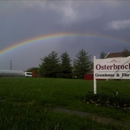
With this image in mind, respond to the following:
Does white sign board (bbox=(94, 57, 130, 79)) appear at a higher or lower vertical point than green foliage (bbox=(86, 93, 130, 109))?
higher

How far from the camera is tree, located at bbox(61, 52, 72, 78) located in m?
55.8

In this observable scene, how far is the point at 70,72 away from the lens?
5750 cm

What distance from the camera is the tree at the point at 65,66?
55750 millimetres

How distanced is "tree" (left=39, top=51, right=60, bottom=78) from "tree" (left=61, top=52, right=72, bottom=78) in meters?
1.74

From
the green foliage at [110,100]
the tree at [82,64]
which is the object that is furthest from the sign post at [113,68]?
the tree at [82,64]

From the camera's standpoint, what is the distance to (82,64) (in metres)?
56.0

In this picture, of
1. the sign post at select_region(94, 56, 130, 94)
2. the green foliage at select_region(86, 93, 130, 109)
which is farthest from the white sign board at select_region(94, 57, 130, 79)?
the green foliage at select_region(86, 93, 130, 109)

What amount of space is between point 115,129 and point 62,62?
54.8 metres

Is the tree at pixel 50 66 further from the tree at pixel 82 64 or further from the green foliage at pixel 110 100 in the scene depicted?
the green foliage at pixel 110 100

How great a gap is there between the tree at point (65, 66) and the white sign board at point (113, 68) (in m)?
48.7

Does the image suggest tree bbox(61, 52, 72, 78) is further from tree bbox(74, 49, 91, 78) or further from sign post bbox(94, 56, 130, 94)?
sign post bbox(94, 56, 130, 94)

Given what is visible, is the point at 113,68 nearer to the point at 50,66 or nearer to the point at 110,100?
the point at 110,100

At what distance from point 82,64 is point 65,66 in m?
5.61

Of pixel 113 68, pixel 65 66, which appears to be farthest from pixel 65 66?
pixel 113 68
